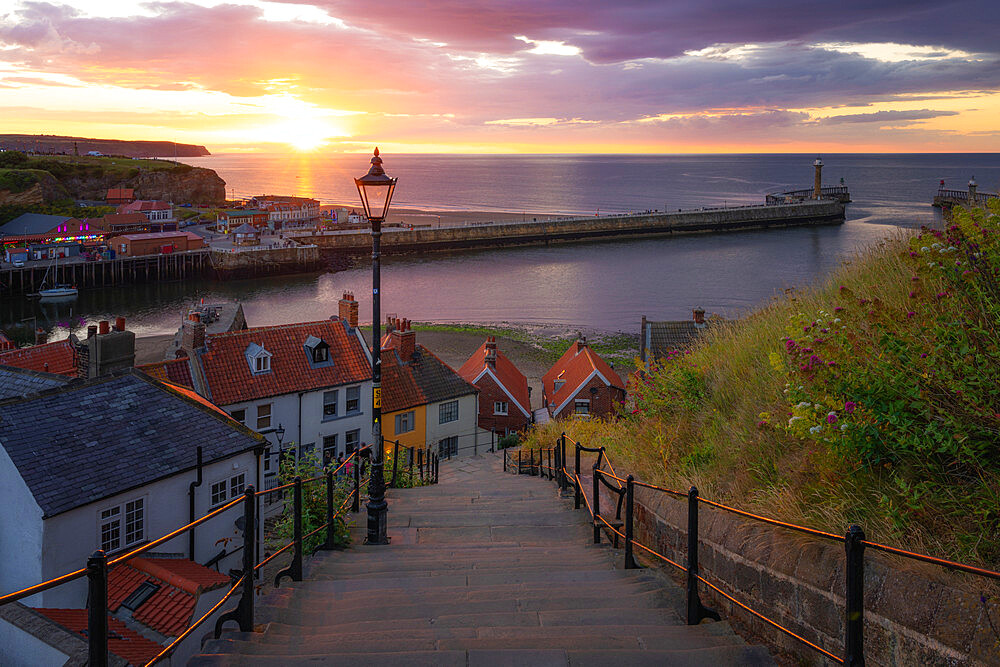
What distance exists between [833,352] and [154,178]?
187m

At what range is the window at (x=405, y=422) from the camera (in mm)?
30830

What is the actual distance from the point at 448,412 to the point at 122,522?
17.7 metres

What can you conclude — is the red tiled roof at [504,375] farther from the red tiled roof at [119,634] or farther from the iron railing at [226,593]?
the iron railing at [226,593]

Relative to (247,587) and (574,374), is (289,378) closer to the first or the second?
(574,374)

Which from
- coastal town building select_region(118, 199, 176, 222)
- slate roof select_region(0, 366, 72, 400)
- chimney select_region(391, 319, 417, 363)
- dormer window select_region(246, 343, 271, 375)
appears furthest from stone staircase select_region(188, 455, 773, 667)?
coastal town building select_region(118, 199, 176, 222)

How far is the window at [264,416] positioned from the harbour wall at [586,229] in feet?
246

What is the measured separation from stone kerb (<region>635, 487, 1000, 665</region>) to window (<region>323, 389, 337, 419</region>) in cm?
2438

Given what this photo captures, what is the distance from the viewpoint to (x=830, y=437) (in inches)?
209

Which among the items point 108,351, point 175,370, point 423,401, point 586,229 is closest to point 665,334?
point 423,401

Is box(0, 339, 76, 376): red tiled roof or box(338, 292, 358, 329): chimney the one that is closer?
box(0, 339, 76, 376): red tiled roof

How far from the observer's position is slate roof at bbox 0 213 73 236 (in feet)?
328

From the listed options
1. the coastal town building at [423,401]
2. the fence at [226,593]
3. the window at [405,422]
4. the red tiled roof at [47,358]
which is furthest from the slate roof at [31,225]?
the fence at [226,593]

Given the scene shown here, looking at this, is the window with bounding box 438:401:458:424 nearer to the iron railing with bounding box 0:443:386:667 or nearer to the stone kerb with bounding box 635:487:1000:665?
the iron railing with bounding box 0:443:386:667

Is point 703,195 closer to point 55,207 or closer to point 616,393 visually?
point 55,207
